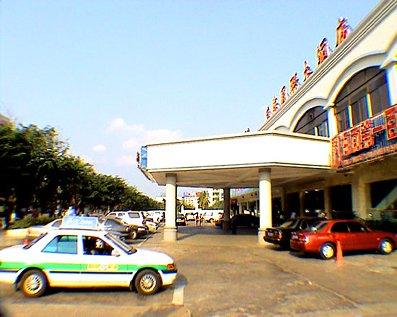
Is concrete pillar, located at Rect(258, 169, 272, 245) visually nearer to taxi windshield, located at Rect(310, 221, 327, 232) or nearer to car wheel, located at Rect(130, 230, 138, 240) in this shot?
taxi windshield, located at Rect(310, 221, 327, 232)

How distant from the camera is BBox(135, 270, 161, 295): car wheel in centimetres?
887

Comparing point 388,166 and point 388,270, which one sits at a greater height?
point 388,166

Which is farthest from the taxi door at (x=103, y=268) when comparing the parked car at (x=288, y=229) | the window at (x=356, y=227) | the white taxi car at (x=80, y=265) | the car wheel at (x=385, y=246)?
the car wheel at (x=385, y=246)

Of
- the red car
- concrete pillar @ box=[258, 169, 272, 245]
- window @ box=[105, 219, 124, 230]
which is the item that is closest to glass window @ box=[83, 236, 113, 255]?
the red car

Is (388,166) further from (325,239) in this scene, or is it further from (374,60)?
(325,239)

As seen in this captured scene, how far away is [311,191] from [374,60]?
1443cm

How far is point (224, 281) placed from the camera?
1066 cm

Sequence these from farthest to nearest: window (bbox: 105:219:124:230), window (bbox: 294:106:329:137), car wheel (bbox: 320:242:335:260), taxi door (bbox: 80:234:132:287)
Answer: window (bbox: 294:106:329:137), window (bbox: 105:219:124:230), car wheel (bbox: 320:242:335:260), taxi door (bbox: 80:234:132:287)

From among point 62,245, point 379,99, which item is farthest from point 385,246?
point 62,245

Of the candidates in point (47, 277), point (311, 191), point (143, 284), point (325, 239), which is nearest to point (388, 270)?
point (325, 239)

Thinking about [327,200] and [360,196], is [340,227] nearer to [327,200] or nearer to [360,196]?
[360,196]

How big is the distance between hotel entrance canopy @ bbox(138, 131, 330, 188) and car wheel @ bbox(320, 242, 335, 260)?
6431 millimetres

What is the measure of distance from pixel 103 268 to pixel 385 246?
39.8 ft

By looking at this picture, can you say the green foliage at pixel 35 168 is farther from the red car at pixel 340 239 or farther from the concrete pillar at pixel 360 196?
the concrete pillar at pixel 360 196
